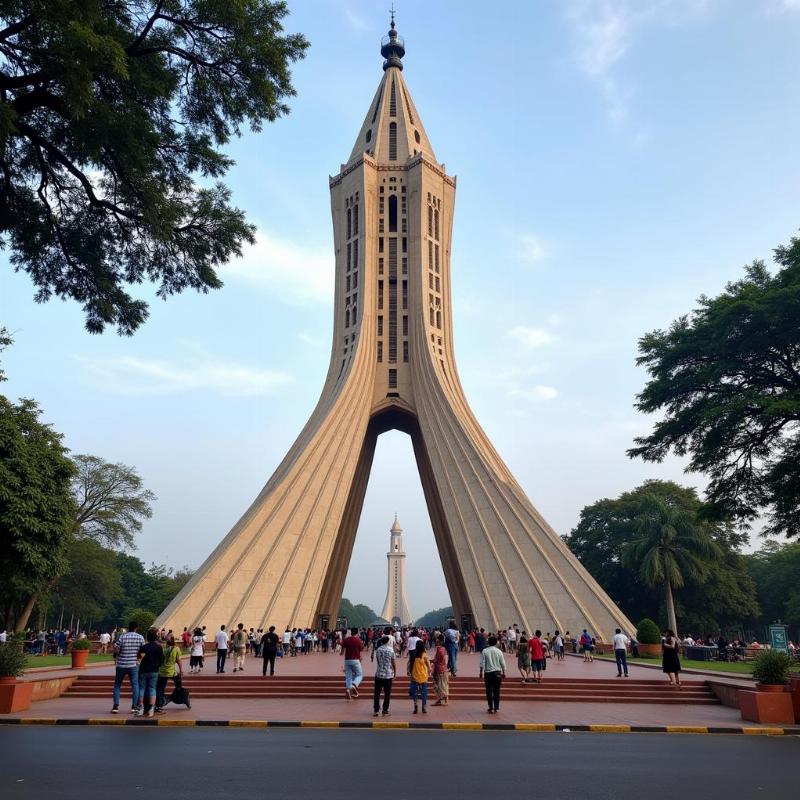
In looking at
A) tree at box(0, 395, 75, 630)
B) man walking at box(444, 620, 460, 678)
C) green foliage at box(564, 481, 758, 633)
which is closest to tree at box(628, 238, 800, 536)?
man walking at box(444, 620, 460, 678)

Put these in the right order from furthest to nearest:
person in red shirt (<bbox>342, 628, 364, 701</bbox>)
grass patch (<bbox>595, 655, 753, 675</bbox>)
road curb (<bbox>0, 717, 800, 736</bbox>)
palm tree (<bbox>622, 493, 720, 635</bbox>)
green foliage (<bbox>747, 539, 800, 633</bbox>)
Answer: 1. green foliage (<bbox>747, 539, 800, 633</bbox>)
2. palm tree (<bbox>622, 493, 720, 635</bbox>)
3. grass patch (<bbox>595, 655, 753, 675</bbox>)
4. person in red shirt (<bbox>342, 628, 364, 701</bbox>)
5. road curb (<bbox>0, 717, 800, 736</bbox>)

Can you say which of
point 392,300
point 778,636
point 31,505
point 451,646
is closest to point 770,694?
point 451,646

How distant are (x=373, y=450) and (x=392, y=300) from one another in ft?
29.0

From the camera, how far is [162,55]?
856 cm

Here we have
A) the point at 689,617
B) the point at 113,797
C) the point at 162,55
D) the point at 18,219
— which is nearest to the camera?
the point at 113,797

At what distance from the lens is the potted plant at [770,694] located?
31.8 ft

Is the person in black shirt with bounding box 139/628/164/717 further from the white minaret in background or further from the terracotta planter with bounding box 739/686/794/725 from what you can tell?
the white minaret in background

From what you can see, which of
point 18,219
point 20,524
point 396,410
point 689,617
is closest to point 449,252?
point 396,410

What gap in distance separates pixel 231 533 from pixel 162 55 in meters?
21.0

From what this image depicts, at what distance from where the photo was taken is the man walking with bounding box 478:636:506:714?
10.3m

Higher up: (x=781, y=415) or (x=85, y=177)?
(x=85, y=177)

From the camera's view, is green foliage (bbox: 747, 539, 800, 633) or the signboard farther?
green foliage (bbox: 747, 539, 800, 633)

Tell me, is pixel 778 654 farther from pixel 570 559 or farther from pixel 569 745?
pixel 570 559

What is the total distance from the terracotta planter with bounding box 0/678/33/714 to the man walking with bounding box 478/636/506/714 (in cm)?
705
